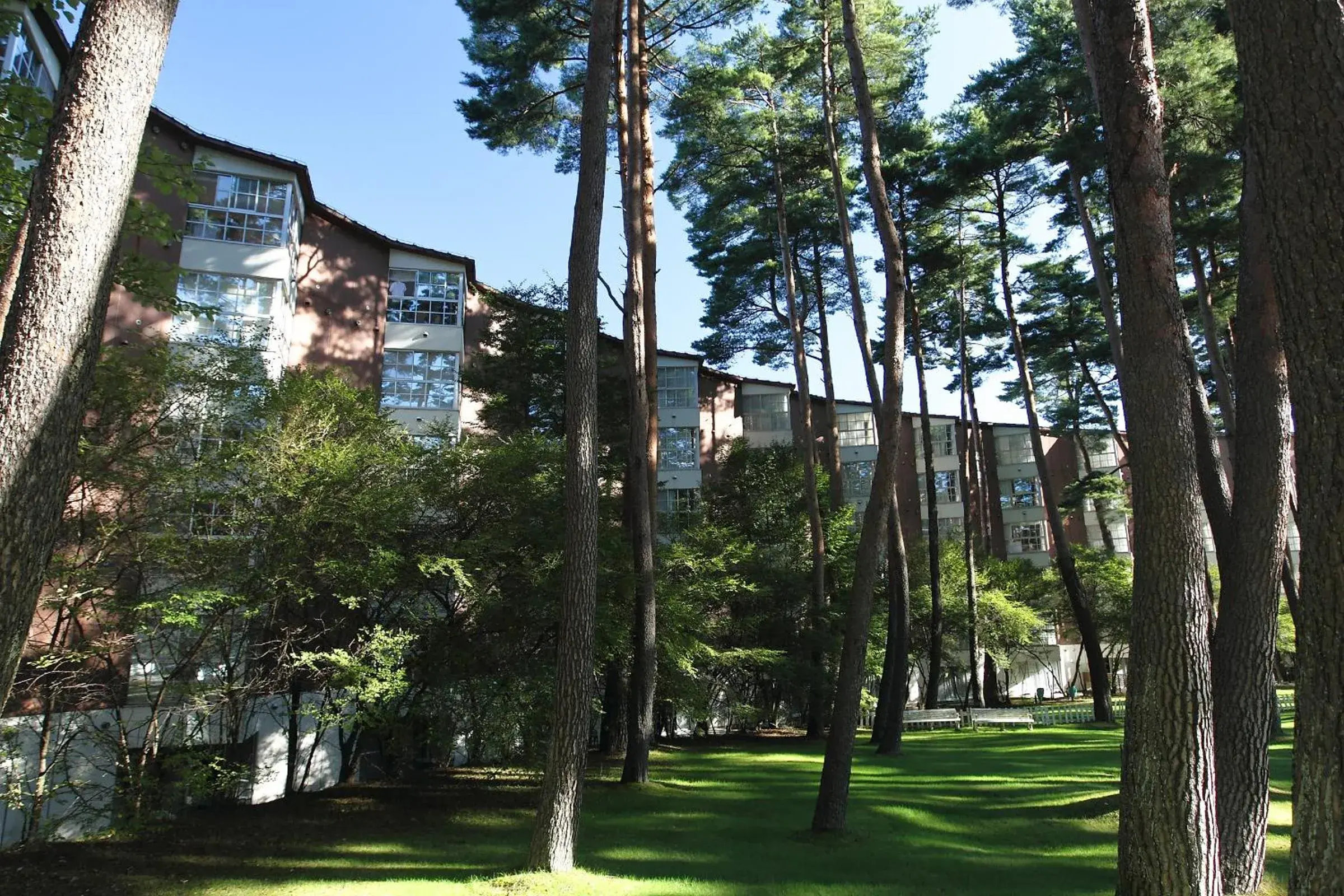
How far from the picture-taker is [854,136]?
2153 centimetres

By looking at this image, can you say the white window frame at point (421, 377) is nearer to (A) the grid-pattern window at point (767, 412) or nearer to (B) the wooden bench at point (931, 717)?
(B) the wooden bench at point (931, 717)

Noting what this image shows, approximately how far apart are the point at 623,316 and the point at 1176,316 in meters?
9.56

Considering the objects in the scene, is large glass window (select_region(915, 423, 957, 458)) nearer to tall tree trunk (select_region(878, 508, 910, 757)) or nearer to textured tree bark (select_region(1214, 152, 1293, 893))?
tall tree trunk (select_region(878, 508, 910, 757))

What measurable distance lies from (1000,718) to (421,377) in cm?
1958

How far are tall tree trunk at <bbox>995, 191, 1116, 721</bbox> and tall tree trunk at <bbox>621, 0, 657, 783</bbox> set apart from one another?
11.9 m

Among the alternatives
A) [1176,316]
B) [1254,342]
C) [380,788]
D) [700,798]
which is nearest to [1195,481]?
[1176,316]

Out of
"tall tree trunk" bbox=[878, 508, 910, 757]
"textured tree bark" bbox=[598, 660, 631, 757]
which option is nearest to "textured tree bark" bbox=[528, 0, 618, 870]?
"textured tree bark" bbox=[598, 660, 631, 757]

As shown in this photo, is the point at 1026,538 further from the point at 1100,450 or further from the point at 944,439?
the point at 944,439

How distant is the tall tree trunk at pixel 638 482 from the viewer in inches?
549

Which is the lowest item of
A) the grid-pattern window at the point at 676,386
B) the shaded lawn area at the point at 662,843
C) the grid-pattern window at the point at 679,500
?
the shaded lawn area at the point at 662,843

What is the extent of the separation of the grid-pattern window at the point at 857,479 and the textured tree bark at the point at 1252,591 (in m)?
31.1

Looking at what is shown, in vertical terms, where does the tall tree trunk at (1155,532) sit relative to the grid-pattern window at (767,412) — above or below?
below

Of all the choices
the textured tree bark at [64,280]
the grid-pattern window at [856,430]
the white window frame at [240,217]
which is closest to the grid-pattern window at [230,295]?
the white window frame at [240,217]

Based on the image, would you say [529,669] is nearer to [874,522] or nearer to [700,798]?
[700,798]
